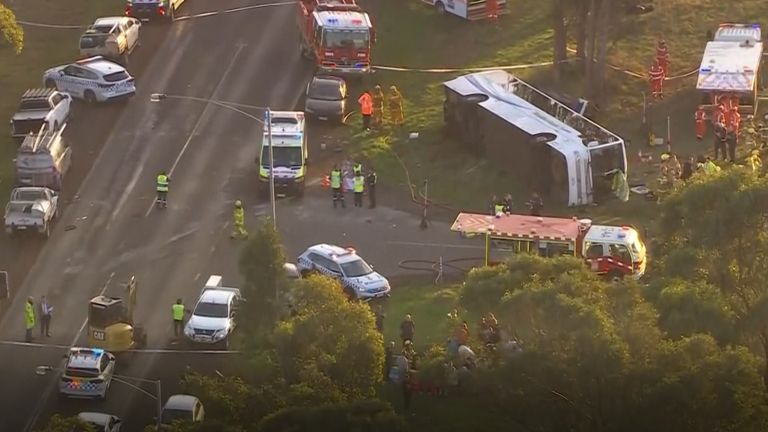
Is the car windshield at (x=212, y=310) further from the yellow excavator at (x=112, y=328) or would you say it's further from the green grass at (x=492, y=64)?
the green grass at (x=492, y=64)

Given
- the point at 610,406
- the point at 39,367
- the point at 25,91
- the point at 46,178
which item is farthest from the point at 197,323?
the point at 25,91

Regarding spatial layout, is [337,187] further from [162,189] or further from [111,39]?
[111,39]

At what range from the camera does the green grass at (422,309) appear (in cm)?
4941

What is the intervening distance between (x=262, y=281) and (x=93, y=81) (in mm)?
25423

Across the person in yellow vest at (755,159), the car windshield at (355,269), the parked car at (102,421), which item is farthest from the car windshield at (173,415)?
the person in yellow vest at (755,159)

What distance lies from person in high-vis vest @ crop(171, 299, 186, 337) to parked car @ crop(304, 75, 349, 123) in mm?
15552

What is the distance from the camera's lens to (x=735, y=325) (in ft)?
127

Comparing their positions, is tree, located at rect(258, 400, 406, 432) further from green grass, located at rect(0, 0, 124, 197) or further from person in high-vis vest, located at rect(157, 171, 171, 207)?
green grass, located at rect(0, 0, 124, 197)

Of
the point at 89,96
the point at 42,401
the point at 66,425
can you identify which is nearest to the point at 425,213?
the point at 89,96

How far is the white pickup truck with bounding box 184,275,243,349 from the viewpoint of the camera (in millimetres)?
A: 48906

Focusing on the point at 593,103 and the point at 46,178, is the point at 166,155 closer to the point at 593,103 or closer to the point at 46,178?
the point at 46,178

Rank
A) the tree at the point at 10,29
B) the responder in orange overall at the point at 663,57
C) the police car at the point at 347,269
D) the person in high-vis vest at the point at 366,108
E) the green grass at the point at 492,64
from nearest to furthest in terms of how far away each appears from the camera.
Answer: the police car at the point at 347,269 < the green grass at the point at 492,64 < the person in high-vis vest at the point at 366,108 < the tree at the point at 10,29 < the responder in orange overall at the point at 663,57

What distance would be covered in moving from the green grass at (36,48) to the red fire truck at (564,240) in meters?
17.5

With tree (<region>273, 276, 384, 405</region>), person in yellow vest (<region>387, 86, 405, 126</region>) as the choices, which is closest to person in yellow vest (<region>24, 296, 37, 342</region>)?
tree (<region>273, 276, 384, 405</region>)
